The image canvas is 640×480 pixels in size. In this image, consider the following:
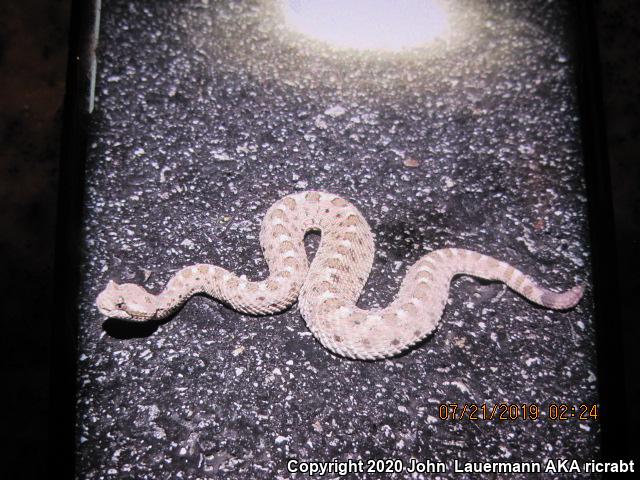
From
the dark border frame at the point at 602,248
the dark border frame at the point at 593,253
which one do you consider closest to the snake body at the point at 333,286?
the dark border frame at the point at 593,253

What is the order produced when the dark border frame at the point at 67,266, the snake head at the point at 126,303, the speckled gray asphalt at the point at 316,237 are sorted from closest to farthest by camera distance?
the dark border frame at the point at 67,266, the speckled gray asphalt at the point at 316,237, the snake head at the point at 126,303

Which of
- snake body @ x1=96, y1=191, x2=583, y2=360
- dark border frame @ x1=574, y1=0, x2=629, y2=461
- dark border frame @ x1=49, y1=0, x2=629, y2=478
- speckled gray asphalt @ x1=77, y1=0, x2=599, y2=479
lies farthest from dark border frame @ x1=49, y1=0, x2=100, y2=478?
dark border frame @ x1=574, y1=0, x2=629, y2=461

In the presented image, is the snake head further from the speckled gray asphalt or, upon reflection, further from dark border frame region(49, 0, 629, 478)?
dark border frame region(49, 0, 629, 478)

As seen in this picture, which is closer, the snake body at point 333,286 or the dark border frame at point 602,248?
the dark border frame at point 602,248

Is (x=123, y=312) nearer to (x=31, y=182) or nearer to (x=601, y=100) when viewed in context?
(x=31, y=182)

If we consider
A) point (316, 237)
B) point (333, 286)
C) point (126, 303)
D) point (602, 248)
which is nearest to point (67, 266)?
point (126, 303)

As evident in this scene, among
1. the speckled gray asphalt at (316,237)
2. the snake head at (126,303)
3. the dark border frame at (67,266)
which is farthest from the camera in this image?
the snake head at (126,303)

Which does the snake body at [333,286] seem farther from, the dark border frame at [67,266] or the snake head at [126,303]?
the dark border frame at [67,266]
